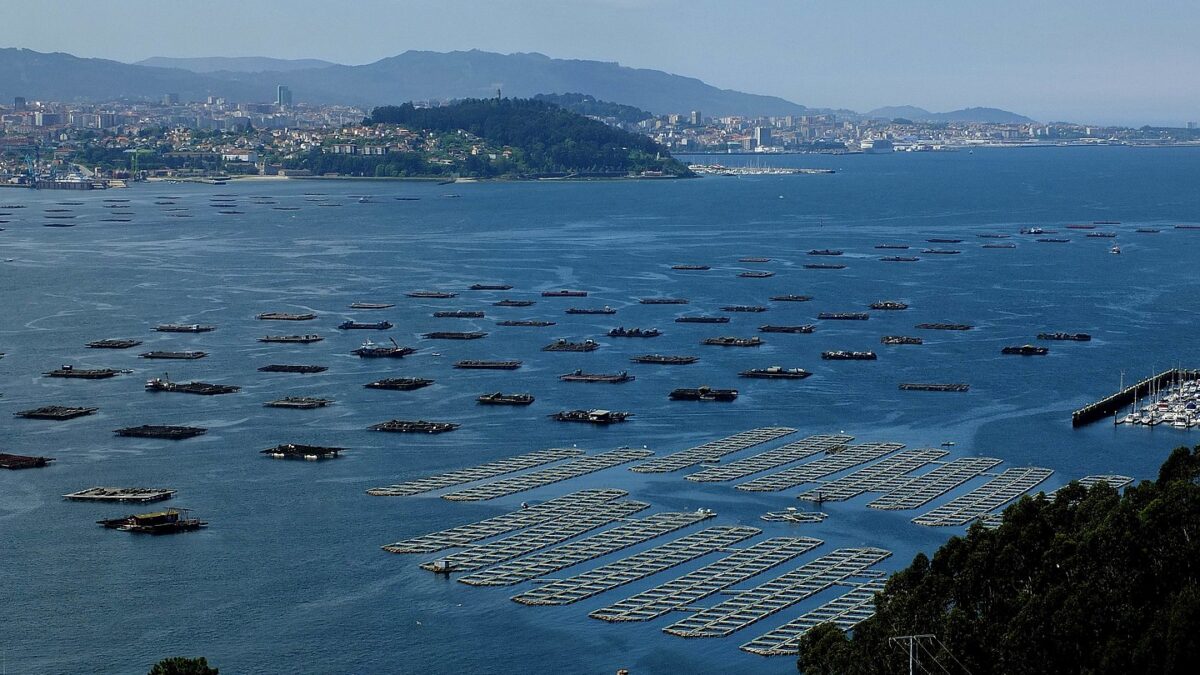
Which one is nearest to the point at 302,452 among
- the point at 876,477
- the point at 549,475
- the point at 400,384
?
the point at 549,475

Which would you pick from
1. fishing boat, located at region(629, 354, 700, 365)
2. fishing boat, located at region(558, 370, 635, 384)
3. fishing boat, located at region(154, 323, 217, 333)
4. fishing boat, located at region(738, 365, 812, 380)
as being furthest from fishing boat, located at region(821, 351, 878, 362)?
fishing boat, located at region(154, 323, 217, 333)

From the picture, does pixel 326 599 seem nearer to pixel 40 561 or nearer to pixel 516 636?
pixel 516 636

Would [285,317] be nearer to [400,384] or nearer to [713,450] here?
[400,384]

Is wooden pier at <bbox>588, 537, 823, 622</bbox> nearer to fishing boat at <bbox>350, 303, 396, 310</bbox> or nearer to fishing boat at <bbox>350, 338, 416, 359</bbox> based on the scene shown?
fishing boat at <bbox>350, 338, 416, 359</bbox>

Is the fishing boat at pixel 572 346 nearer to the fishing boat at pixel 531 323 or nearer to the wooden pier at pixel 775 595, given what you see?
the fishing boat at pixel 531 323

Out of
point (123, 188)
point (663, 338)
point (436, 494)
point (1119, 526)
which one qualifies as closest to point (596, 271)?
point (663, 338)

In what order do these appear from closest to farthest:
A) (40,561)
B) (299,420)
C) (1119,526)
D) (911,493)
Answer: (1119,526) → (40,561) → (911,493) → (299,420)

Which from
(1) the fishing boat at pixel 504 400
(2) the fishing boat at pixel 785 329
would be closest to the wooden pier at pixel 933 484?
(1) the fishing boat at pixel 504 400
